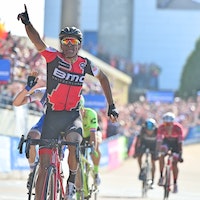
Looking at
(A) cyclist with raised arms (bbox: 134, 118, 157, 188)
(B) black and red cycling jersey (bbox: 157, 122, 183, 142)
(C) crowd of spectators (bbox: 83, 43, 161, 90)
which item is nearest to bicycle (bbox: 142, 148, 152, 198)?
(A) cyclist with raised arms (bbox: 134, 118, 157, 188)

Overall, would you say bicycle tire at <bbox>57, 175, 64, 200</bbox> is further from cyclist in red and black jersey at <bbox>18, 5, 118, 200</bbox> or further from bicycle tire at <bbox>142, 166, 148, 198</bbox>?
bicycle tire at <bbox>142, 166, 148, 198</bbox>

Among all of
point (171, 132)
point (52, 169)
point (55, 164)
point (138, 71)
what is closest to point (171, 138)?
point (171, 132)

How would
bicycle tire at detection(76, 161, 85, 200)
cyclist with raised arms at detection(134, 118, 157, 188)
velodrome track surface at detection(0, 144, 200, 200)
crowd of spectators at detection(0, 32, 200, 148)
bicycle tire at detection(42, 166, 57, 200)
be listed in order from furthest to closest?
crowd of spectators at detection(0, 32, 200, 148) → cyclist with raised arms at detection(134, 118, 157, 188) → velodrome track surface at detection(0, 144, 200, 200) → bicycle tire at detection(76, 161, 85, 200) → bicycle tire at detection(42, 166, 57, 200)

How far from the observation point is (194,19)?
10031cm

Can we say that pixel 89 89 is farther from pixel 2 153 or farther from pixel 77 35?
pixel 77 35

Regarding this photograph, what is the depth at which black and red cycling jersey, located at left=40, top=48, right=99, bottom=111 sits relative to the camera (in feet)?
31.3

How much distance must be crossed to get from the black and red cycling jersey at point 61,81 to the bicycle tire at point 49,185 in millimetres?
748

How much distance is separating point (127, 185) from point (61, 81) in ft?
42.7

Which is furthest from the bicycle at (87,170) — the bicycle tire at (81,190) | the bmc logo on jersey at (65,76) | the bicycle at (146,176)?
the bicycle at (146,176)

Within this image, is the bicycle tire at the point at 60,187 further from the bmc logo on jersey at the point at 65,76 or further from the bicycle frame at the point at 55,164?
the bmc logo on jersey at the point at 65,76

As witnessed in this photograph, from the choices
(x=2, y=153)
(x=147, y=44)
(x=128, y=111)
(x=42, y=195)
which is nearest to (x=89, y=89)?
(x=128, y=111)

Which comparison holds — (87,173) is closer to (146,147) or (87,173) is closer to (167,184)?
(167,184)

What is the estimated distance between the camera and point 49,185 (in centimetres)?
916

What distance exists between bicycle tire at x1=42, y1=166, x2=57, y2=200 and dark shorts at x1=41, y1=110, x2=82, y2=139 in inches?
17.6
